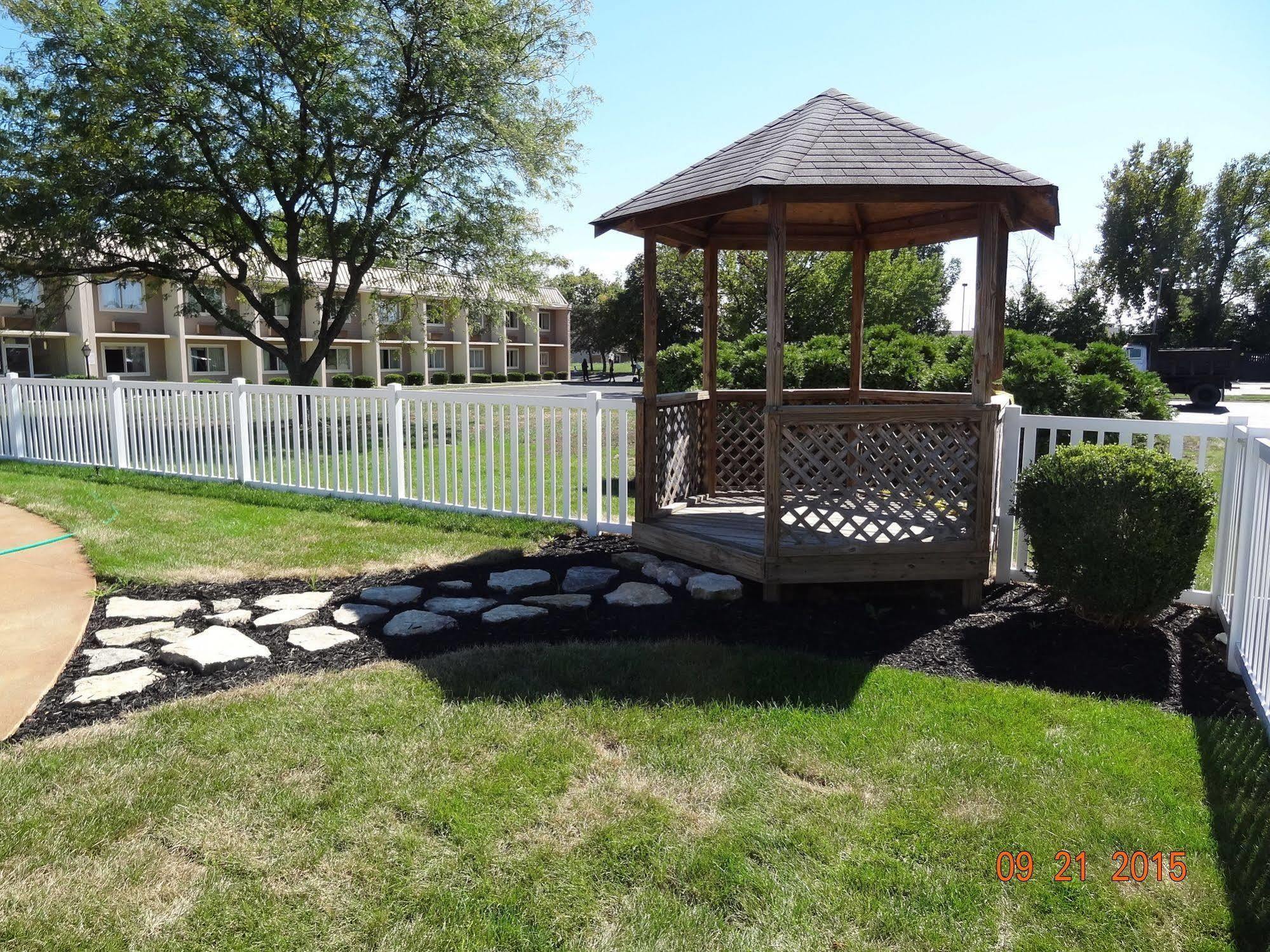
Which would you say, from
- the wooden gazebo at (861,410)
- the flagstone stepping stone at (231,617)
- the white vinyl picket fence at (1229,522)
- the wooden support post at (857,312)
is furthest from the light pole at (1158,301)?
the flagstone stepping stone at (231,617)

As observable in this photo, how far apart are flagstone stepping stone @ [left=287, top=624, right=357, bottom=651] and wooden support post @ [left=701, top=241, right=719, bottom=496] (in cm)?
404

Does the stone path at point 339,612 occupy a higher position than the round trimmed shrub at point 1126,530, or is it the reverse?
the round trimmed shrub at point 1126,530

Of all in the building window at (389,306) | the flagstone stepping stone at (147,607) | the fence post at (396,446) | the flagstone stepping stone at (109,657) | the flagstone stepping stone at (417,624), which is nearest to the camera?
the flagstone stepping stone at (109,657)

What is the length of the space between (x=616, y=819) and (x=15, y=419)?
12917 mm

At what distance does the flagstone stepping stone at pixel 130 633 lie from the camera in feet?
15.8

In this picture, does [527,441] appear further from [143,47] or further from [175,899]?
[143,47]

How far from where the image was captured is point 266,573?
20.7 feet

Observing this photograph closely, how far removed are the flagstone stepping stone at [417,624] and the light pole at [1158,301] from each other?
2084 inches

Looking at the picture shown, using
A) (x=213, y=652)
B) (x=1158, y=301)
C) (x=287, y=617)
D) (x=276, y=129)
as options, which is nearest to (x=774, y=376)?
(x=287, y=617)

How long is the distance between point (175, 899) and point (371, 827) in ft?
1.96

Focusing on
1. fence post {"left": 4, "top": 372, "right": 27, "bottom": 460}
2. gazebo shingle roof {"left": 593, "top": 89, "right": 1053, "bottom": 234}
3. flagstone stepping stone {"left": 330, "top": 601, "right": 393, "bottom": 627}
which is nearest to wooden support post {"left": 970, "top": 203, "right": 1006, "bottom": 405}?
gazebo shingle roof {"left": 593, "top": 89, "right": 1053, "bottom": 234}

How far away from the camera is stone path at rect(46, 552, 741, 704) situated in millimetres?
4492

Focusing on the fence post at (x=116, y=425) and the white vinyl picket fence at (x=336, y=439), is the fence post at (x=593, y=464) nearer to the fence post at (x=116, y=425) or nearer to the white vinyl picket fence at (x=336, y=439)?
the white vinyl picket fence at (x=336, y=439)

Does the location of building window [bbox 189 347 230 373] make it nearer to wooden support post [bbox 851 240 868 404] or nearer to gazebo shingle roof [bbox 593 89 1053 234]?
wooden support post [bbox 851 240 868 404]
